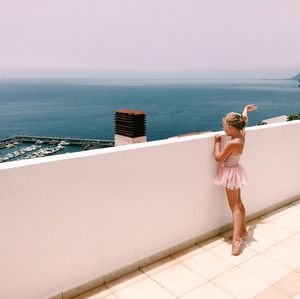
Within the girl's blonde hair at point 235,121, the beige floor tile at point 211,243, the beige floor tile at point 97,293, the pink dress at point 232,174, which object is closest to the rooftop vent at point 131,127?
the beige floor tile at point 211,243

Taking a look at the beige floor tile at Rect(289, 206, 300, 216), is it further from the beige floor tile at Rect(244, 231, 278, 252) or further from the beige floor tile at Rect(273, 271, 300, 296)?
the beige floor tile at Rect(273, 271, 300, 296)

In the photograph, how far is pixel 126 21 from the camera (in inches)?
7421

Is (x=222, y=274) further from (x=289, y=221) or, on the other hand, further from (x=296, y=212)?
(x=296, y=212)

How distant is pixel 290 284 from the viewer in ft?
9.93

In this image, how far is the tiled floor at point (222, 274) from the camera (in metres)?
2.89

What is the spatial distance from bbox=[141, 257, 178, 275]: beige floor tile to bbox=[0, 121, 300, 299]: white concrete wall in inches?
5.7

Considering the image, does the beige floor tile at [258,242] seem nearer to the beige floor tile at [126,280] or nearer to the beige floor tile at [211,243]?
the beige floor tile at [211,243]

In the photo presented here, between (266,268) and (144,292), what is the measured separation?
1293 mm

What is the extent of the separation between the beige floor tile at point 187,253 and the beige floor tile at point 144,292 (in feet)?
1.69

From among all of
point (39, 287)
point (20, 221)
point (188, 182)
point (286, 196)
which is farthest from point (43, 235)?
point (286, 196)

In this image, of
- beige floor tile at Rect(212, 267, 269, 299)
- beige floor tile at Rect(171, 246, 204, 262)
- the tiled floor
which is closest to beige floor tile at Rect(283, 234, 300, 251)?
the tiled floor

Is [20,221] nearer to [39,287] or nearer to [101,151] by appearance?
[39,287]

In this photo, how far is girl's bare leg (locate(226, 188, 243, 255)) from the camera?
358cm

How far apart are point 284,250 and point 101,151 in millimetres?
2389
